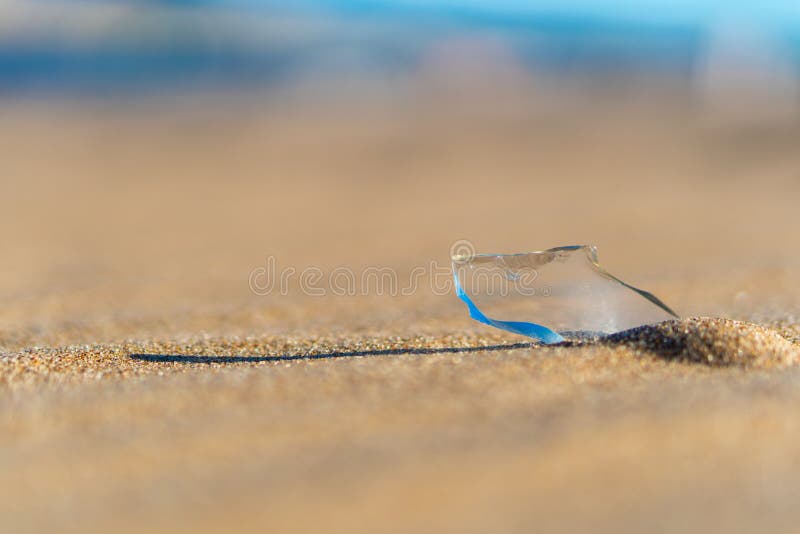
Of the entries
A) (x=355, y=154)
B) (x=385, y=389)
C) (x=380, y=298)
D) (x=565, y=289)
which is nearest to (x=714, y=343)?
(x=565, y=289)

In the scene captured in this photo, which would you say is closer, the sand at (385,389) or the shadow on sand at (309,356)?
the sand at (385,389)

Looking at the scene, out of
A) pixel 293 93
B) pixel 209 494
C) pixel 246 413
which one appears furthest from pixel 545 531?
pixel 293 93

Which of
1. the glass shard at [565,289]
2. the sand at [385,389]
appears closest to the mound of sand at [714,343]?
the sand at [385,389]

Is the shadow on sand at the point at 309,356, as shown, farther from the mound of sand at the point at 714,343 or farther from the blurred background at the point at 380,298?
the mound of sand at the point at 714,343

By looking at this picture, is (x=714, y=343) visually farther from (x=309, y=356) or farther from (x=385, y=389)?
(x=309, y=356)

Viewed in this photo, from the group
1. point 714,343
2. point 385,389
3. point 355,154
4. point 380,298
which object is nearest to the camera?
point 385,389

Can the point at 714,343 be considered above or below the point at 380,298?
above

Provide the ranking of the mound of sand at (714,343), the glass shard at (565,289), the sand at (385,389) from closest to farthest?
the sand at (385,389)
the mound of sand at (714,343)
the glass shard at (565,289)

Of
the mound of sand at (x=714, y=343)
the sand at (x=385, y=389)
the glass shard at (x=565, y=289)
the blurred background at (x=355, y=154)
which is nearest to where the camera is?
the sand at (x=385, y=389)
